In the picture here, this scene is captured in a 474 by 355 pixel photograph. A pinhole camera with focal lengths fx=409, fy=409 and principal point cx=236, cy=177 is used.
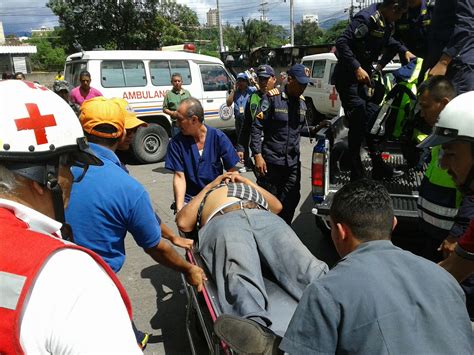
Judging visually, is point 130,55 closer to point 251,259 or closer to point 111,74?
point 111,74

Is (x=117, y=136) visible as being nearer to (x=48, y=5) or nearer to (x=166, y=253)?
(x=166, y=253)

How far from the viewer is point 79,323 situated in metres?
0.83

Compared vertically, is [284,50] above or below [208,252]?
above

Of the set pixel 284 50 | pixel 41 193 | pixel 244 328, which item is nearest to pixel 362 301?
pixel 244 328

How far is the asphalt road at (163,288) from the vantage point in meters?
3.13

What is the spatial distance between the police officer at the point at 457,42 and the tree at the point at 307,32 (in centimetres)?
7103

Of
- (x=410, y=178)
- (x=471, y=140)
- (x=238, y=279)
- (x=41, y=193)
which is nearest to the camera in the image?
(x=41, y=193)

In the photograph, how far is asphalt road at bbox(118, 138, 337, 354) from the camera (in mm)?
3135

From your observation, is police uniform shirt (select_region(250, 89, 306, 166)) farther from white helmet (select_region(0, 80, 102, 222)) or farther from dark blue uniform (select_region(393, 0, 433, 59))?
white helmet (select_region(0, 80, 102, 222))

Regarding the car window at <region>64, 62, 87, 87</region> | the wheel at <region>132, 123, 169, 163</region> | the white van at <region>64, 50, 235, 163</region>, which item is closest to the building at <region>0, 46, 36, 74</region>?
the car window at <region>64, 62, 87, 87</region>

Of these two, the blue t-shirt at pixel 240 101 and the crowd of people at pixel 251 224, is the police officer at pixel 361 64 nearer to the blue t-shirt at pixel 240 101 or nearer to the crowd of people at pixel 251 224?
the crowd of people at pixel 251 224

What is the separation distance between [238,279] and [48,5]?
29.7 m

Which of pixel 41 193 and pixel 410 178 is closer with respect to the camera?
pixel 41 193

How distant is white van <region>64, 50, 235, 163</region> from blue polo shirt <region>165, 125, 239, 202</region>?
4.63 meters
